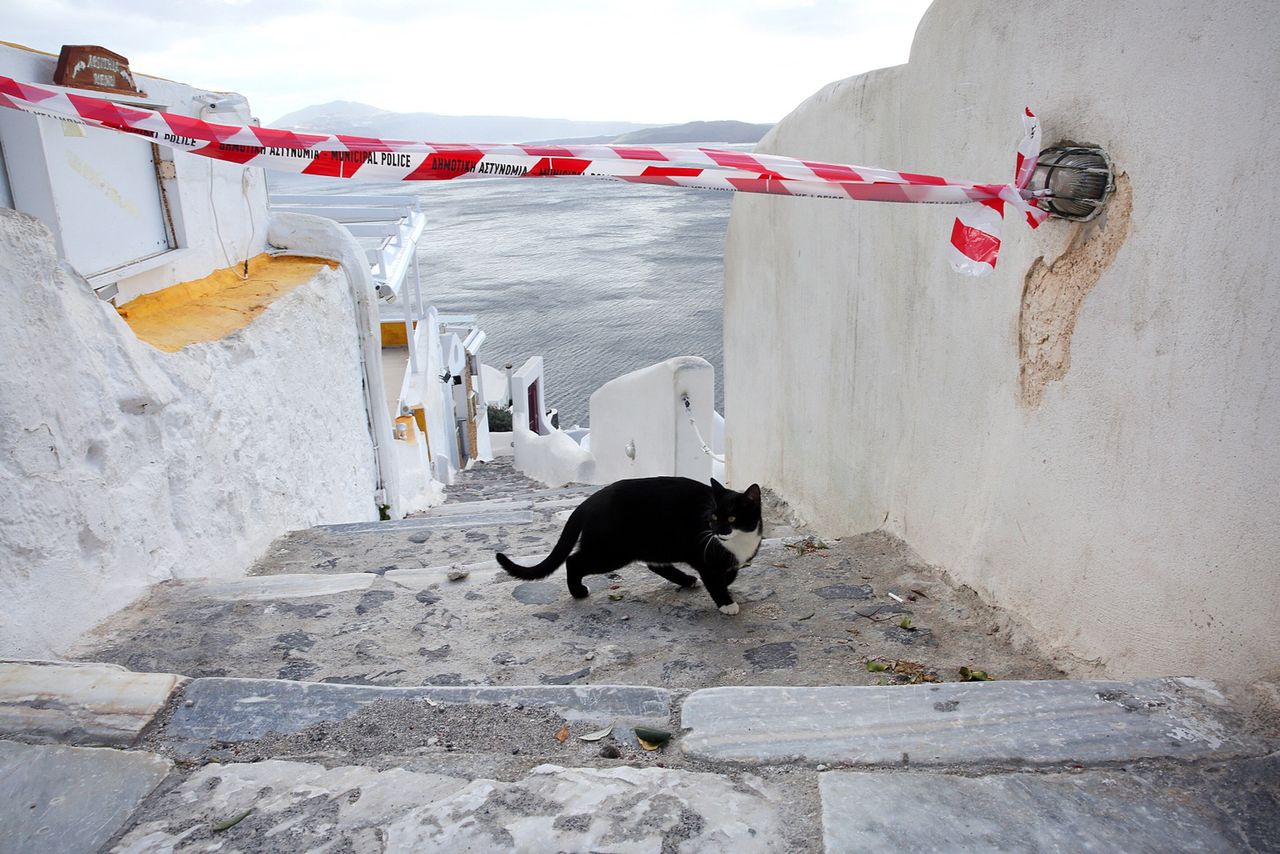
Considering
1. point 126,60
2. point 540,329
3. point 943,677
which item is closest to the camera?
point 943,677

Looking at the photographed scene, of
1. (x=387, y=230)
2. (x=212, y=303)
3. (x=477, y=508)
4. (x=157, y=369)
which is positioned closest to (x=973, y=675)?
(x=157, y=369)

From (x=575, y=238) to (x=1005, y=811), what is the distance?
90.4m

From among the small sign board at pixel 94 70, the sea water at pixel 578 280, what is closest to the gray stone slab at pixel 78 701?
the small sign board at pixel 94 70

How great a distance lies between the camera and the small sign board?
4000 millimetres

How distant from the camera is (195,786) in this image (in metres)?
1.83

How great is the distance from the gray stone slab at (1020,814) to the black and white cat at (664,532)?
1.63 meters

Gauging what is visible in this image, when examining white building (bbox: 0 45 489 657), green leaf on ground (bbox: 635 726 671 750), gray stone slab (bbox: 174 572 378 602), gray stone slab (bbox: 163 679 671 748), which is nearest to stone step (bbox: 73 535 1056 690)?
gray stone slab (bbox: 174 572 378 602)

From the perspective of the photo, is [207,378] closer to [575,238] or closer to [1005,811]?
[1005,811]

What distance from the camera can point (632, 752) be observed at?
6.22ft

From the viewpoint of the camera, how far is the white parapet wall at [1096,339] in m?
1.81

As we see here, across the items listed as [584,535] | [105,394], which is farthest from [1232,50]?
[105,394]

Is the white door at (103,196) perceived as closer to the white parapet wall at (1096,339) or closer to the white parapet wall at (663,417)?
the white parapet wall at (663,417)

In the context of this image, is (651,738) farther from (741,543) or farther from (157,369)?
(157,369)

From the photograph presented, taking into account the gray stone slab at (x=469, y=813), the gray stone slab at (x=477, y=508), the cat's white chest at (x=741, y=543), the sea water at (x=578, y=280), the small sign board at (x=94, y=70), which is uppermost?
the small sign board at (x=94, y=70)
